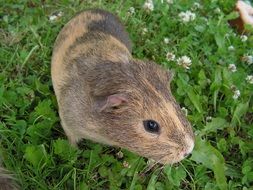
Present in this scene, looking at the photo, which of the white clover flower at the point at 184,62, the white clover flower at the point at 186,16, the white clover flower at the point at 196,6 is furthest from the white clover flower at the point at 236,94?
the white clover flower at the point at 196,6

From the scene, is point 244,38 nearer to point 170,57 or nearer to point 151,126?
point 170,57

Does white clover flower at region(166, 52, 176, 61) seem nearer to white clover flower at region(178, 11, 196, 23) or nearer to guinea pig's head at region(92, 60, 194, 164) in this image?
white clover flower at region(178, 11, 196, 23)

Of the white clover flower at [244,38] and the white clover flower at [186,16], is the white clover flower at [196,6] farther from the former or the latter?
the white clover flower at [244,38]

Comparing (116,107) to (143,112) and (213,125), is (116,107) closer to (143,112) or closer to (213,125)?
(143,112)

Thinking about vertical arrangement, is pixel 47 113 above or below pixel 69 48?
below

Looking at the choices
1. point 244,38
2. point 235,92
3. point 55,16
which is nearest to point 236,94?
point 235,92

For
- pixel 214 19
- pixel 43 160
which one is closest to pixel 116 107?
pixel 43 160
